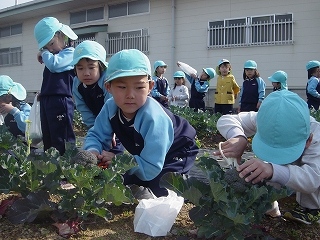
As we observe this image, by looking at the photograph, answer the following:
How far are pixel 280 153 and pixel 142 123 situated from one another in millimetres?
954

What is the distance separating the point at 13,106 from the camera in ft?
15.8

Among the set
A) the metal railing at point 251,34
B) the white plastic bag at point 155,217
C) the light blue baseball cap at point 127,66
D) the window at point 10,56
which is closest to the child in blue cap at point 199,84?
the metal railing at point 251,34

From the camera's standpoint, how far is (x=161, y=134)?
2701mm

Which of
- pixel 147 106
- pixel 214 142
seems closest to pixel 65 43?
pixel 147 106

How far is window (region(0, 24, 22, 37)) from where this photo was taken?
2198 centimetres

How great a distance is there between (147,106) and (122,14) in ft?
47.8

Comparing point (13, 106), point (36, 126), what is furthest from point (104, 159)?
point (13, 106)

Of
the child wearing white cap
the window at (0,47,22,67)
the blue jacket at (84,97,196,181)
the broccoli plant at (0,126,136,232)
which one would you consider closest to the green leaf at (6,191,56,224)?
the broccoli plant at (0,126,136,232)

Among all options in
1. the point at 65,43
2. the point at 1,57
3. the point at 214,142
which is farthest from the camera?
the point at 1,57

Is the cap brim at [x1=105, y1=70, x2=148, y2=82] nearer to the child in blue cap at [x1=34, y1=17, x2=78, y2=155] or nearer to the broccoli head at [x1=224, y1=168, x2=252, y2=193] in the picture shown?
the broccoli head at [x1=224, y1=168, x2=252, y2=193]

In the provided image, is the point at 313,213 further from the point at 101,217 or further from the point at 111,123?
the point at 111,123

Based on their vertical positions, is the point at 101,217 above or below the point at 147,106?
below

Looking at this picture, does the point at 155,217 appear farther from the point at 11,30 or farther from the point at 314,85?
the point at 11,30

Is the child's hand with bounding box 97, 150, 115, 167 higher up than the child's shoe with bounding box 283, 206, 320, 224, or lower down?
higher up
